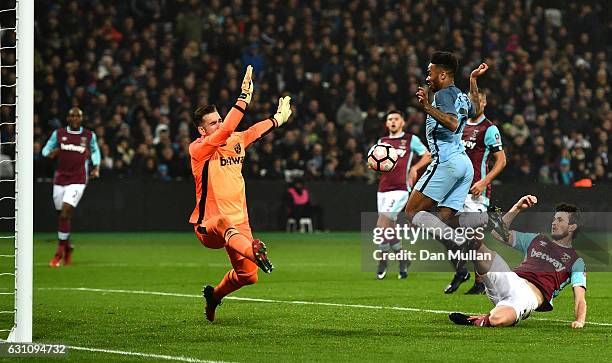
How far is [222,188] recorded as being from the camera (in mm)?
10141

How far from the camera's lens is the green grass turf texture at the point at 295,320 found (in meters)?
8.02

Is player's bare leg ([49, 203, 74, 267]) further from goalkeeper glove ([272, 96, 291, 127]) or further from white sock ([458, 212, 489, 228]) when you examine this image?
goalkeeper glove ([272, 96, 291, 127])

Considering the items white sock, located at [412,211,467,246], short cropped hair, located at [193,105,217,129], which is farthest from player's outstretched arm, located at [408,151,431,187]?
short cropped hair, located at [193,105,217,129]

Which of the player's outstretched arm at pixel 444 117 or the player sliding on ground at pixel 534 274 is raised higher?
the player's outstretched arm at pixel 444 117

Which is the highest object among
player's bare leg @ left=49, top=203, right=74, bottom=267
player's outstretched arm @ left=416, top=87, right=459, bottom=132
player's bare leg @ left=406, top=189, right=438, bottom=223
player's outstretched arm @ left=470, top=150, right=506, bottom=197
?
player's outstretched arm @ left=416, top=87, right=459, bottom=132

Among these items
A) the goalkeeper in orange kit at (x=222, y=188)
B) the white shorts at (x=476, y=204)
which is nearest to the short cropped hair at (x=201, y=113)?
the goalkeeper in orange kit at (x=222, y=188)

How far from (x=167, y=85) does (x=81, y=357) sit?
18903 millimetres

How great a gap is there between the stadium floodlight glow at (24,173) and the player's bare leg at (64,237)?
938 cm

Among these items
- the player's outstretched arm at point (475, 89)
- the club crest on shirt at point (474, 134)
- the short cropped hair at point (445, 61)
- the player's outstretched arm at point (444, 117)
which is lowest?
the club crest on shirt at point (474, 134)

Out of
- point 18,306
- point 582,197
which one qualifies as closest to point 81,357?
point 18,306

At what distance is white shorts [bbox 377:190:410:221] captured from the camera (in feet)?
50.9

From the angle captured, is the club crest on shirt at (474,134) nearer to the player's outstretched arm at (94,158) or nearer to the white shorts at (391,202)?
the white shorts at (391,202)

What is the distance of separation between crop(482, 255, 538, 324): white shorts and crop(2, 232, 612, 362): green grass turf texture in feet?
0.62

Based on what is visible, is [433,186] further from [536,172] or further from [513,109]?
[513,109]
